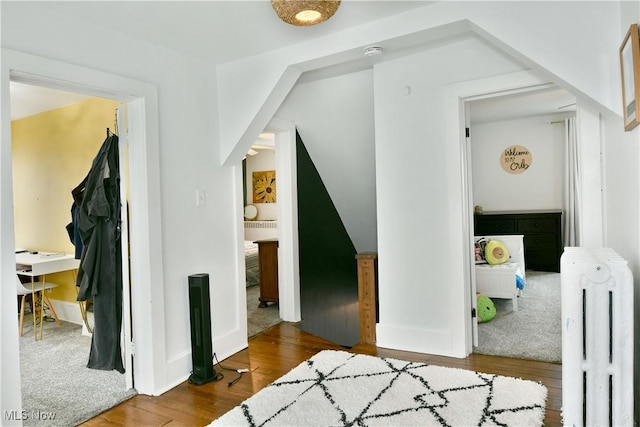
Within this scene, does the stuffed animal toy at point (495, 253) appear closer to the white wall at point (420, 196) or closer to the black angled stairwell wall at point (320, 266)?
the black angled stairwell wall at point (320, 266)

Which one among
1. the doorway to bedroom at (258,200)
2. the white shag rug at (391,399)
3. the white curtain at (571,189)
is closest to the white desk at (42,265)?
the doorway to bedroom at (258,200)

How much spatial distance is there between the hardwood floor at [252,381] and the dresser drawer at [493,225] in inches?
151

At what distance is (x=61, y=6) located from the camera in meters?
2.18

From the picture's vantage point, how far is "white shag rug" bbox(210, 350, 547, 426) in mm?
2246

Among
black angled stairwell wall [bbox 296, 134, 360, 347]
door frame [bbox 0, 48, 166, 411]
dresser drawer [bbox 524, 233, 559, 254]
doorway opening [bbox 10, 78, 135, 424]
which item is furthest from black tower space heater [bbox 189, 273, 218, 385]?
dresser drawer [bbox 524, 233, 559, 254]

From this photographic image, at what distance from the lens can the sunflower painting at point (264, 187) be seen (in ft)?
26.6

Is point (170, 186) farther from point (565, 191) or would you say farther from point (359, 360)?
point (565, 191)

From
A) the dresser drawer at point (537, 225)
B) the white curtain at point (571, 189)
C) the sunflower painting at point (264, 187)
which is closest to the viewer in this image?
the dresser drawer at point (537, 225)

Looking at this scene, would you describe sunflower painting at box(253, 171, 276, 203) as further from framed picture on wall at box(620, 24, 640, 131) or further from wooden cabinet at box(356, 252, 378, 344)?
framed picture on wall at box(620, 24, 640, 131)

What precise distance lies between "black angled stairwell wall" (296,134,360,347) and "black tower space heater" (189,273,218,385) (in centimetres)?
151

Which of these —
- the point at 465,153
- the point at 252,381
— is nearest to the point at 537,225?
the point at 465,153

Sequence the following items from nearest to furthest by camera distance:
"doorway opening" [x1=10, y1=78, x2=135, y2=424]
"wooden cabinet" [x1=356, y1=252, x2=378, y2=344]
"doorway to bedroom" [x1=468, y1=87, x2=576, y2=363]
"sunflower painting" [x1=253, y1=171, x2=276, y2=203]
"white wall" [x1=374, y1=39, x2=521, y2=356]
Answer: "white wall" [x1=374, y1=39, x2=521, y2=356], "doorway opening" [x1=10, y1=78, x2=135, y2=424], "wooden cabinet" [x1=356, y1=252, x2=378, y2=344], "doorway to bedroom" [x1=468, y1=87, x2=576, y2=363], "sunflower painting" [x1=253, y1=171, x2=276, y2=203]

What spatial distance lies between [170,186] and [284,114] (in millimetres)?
1678

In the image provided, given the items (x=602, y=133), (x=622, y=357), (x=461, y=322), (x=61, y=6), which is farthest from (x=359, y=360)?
(x=61, y=6)
